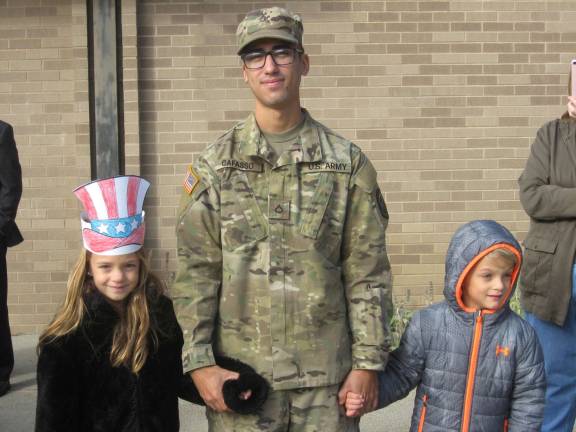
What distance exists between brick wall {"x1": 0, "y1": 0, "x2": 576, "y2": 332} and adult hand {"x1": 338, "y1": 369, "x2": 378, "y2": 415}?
3989 mm

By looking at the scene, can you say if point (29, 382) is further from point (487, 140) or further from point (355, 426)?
point (487, 140)

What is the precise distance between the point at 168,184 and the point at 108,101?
784mm

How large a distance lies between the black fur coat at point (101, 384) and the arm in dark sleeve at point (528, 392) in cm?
120

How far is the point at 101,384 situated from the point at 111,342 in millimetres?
149

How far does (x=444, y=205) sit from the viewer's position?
671 centimetres

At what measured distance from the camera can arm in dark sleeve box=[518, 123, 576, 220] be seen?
3635mm

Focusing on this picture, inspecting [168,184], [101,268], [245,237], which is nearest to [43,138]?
[168,184]

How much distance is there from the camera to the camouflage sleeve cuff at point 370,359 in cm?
271

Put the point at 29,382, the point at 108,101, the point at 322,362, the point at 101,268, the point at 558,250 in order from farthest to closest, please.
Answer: the point at 108,101 → the point at 29,382 → the point at 558,250 → the point at 101,268 → the point at 322,362

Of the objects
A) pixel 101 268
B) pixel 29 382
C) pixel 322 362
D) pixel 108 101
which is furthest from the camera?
pixel 108 101

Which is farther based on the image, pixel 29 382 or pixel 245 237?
pixel 29 382

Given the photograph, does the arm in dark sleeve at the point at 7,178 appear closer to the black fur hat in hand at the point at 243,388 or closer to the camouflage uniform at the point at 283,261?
the camouflage uniform at the point at 283,261

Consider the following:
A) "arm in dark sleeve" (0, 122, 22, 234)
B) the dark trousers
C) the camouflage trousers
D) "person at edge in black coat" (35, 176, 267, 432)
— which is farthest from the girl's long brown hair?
the dark trousers

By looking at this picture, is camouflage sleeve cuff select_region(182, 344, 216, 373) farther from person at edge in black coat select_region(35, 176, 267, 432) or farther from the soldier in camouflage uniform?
person at edge in black coat select_region(35, 176, 267, 432)
